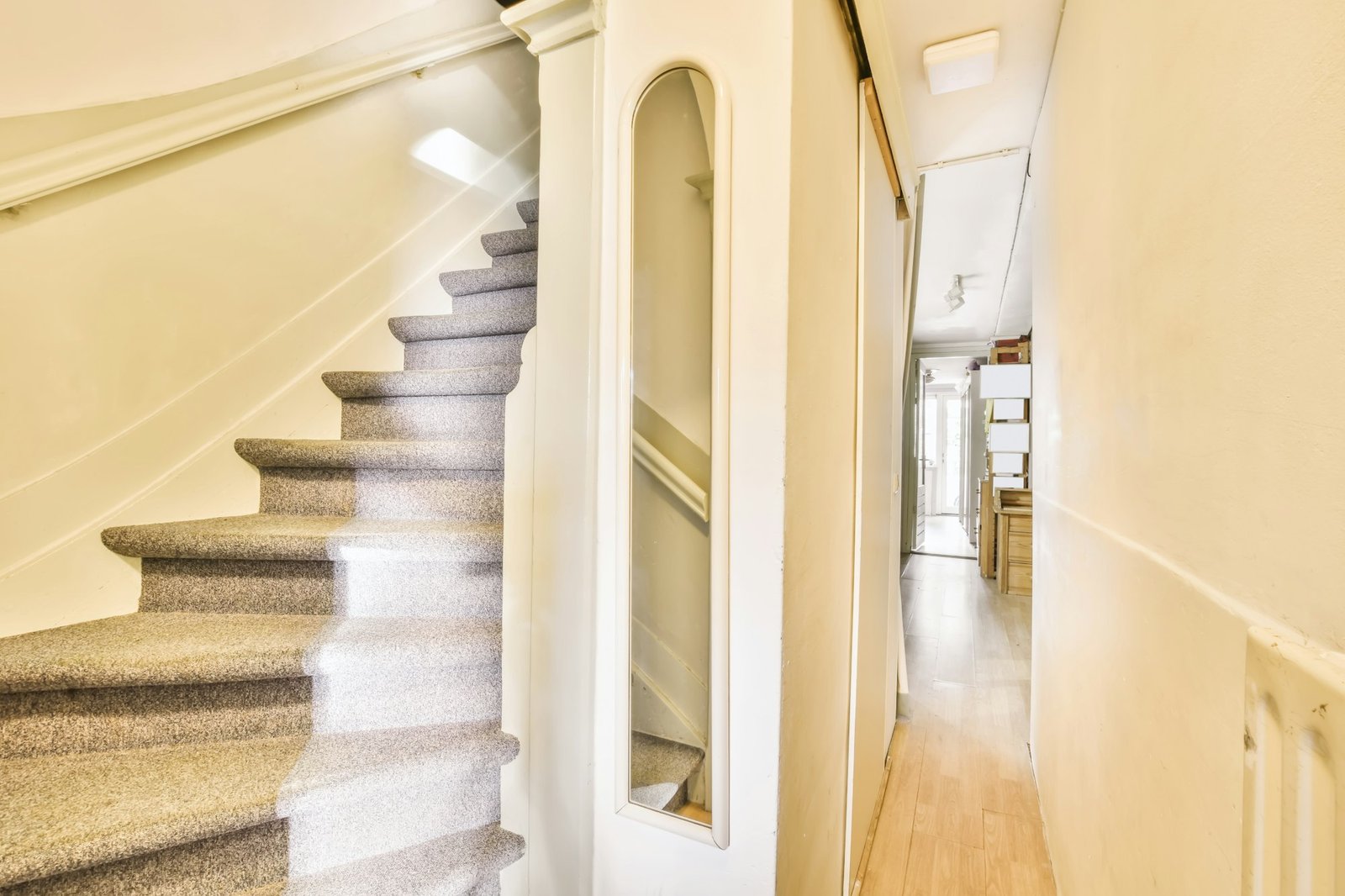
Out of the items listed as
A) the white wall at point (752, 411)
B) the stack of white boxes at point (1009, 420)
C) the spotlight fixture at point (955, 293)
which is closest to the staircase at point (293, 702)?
the white wall at point (752, 411)

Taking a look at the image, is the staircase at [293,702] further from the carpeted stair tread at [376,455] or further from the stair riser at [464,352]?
the stair riser at [464,352]

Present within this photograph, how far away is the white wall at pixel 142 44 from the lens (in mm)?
1196

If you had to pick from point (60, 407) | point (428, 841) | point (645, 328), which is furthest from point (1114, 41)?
point (60, 407)

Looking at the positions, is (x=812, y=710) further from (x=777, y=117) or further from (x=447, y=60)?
(x=447, y=60)

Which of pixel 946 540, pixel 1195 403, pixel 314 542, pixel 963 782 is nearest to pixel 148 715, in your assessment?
pixel 314 542

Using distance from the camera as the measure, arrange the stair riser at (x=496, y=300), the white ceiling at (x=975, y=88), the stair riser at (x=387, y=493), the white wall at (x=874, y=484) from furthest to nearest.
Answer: the stair riser at (x=496, y=300) < the white ceiling at (x=975, y=88) < the white wall at (x=874, y=484) < the stair riser at (x=387, y=493)

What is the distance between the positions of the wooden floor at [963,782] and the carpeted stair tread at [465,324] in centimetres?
185

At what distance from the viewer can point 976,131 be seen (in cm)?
219

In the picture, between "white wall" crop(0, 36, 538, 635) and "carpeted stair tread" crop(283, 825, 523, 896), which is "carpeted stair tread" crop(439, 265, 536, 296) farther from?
"carpeted stair tread" crop(283, 825, 523, 896)

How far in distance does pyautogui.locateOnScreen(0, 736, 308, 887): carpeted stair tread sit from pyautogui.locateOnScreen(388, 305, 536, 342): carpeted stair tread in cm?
110

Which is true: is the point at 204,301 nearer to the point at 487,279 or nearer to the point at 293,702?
the point at 487,279

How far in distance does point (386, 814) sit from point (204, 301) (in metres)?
1.43

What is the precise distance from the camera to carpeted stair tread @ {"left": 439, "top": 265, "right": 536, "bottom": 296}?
1809 millimetres

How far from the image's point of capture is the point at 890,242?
6.48ft
